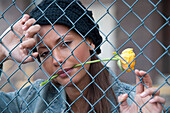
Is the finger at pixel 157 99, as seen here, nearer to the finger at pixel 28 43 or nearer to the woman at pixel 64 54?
the woman at pixel 64 54

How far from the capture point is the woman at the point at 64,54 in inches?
38.9

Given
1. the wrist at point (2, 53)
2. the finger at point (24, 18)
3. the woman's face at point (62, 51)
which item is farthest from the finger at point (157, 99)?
the wrist at point (2, 53)

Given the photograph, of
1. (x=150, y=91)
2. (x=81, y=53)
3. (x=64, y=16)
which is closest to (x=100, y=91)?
(x=81, y=53)

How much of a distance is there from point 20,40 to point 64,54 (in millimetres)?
214

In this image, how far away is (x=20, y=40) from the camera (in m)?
1.10

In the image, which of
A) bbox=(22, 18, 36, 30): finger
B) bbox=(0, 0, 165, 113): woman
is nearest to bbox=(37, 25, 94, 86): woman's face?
bbox=(0, 0, 165, 113): woman

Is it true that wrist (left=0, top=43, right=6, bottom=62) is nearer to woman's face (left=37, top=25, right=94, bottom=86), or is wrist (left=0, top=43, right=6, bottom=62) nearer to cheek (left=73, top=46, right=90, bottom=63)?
woman's face (left=37, top=25, right=94, bottom=86)

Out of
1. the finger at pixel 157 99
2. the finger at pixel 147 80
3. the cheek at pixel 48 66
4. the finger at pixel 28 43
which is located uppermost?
the finger at pixel 28 43

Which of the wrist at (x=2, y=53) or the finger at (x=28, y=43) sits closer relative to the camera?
the finger at (x=28, y=43)

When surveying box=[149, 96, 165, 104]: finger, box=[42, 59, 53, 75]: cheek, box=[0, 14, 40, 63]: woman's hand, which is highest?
box=[0, 14, 40, 63]: woman's hand

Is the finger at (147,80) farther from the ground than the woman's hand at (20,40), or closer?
closer

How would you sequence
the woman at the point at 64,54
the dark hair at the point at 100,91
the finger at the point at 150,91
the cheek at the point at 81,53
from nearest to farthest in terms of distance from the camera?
1. the finger at the point at 150,91
2. the woman at the point at 64,54
3. the cheek at the point at 81,53
4. the dark hair at the point at 100,91

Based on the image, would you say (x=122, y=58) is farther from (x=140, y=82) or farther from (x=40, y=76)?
(x=40, y=76)

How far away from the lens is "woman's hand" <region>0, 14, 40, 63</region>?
106 centimetres
